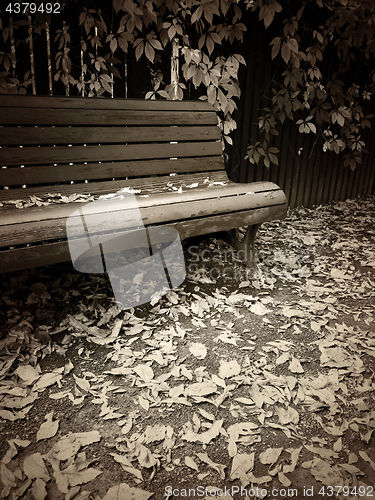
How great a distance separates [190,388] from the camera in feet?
5.20

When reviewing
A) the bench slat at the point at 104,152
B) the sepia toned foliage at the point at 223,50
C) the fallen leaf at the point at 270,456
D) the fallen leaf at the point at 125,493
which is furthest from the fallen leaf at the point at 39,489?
the sepia toned foliage at the point at 223,50

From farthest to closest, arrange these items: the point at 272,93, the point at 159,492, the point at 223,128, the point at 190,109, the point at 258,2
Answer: the point at 272,93
the point at 223,128
the point at 258,2
the point at 190,109
the point at 159,492

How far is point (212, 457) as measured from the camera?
1.26m

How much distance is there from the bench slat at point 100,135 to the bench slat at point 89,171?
159 millimetres

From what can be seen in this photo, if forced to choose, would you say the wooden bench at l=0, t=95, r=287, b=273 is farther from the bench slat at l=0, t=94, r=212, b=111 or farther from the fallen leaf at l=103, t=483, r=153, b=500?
the fallen leaf at l=103, t=483, r=153, b=500

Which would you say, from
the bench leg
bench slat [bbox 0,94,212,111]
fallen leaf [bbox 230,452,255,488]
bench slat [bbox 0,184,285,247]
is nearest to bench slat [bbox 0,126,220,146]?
bench slat [bbox 0,94,212,111]

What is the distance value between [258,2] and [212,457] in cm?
370

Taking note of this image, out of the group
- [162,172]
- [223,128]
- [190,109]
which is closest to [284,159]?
[223,128]

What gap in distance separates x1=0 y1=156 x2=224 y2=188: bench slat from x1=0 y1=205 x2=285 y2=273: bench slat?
2.26 ft

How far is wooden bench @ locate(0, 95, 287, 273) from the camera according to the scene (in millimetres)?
1898

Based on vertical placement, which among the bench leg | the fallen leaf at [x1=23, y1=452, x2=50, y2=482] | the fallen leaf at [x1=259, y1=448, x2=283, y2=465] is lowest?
the fallen leaf at [x1=23, y1=452, x2=50, y2=482]

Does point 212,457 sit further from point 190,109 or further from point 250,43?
point 250,43

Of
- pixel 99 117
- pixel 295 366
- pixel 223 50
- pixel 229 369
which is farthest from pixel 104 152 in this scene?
pixel 223 50

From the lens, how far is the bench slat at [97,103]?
2114 mm
